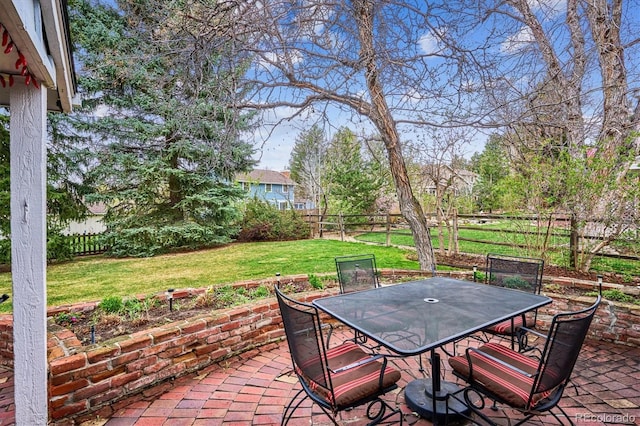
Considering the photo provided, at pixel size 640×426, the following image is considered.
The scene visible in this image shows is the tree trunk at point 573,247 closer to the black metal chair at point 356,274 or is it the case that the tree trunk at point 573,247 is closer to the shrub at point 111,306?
the black metal chair at point 356,274

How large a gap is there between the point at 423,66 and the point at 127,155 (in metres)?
7.75

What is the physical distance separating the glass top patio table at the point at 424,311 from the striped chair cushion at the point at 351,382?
25 centimetres

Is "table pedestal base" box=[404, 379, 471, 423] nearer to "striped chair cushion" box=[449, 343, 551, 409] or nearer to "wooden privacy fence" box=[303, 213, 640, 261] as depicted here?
"striped chair cushion" box=[449, 343, 551, 409]

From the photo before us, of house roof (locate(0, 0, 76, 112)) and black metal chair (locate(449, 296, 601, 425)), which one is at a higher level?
house roof (locate(0, 0, 76, 112))

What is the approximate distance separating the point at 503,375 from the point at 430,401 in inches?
21.9

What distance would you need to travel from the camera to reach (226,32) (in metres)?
3.21

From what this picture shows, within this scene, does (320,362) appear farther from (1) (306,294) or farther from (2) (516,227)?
(2) (516,227)

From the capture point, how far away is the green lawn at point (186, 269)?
491cm

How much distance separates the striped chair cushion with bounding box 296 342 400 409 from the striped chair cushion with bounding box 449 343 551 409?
0.47 meters

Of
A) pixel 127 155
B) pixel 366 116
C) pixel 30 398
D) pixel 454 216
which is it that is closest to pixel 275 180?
pixel 127 155

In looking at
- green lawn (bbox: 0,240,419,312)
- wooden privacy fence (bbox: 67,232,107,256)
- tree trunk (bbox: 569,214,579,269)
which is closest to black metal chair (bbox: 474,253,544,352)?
tree trunk (bbox: 569,214,579,269)

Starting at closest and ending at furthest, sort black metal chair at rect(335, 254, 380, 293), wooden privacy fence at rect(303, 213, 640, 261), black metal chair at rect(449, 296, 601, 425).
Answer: black metal chair at rect(449, 296, 601, 425)
black metal chair at rect(335, 254, 380, 293)
wooden privacy fence at rect(303, 213, 640, 261)

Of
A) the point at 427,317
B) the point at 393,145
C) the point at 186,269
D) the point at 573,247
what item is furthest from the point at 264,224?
the point at 427,317

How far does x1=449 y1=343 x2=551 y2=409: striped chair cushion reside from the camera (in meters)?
1.68
